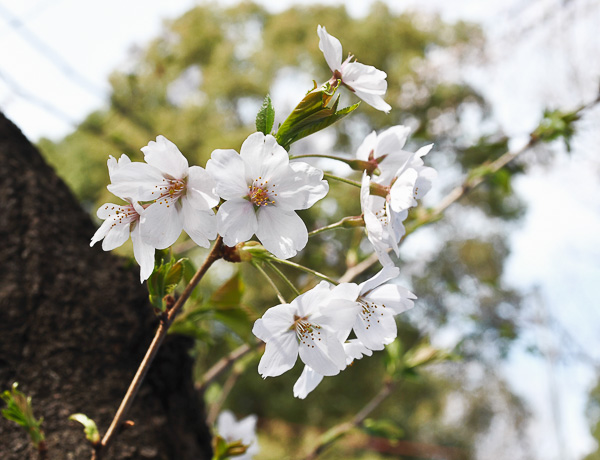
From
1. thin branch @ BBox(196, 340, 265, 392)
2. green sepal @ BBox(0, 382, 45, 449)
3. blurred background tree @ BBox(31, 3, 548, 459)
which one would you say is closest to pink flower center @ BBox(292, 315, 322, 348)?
green sepal @ BBox(0, 382, 45, 449)

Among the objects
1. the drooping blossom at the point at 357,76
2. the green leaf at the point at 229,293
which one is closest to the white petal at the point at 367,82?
the drooping blossom at the point at 357,76

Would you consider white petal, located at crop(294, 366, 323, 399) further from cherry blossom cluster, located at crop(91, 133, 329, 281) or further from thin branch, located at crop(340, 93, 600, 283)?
thin branch, located at crop(340, 93, 600, 283)

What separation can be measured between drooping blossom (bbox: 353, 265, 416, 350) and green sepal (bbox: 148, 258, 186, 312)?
0.13 m

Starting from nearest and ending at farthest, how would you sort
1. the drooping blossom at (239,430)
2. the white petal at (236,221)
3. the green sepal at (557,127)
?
the white petal at (236,221) < the drooping blossom at (239,430) < the green sepal at (557,127)

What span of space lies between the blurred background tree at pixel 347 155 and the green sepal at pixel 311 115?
150 inches

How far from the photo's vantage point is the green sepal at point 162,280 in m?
0.35

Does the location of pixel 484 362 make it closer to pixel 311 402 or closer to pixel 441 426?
pixel 441 426

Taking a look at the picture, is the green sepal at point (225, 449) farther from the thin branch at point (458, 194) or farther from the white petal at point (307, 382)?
the thin branch at point (458, 194)

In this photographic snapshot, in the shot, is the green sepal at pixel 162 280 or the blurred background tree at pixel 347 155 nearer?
the green sepal at pixel 162 280

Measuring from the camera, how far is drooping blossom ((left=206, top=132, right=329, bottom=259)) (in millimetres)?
312

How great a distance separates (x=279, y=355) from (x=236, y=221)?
0.10 metres

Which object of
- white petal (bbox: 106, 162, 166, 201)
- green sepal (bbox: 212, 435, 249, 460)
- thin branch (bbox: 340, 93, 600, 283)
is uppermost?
white petal (bbox: 106, 162, 166, 201)

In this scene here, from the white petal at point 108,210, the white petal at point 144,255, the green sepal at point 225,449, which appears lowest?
the green sepal at point 225,449

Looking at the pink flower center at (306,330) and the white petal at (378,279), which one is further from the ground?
the pink flower center at (306,330)
